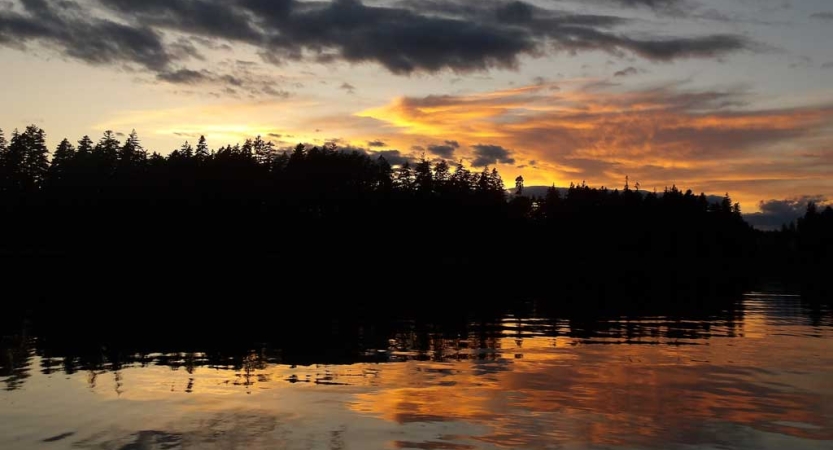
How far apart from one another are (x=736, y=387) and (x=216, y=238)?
133m

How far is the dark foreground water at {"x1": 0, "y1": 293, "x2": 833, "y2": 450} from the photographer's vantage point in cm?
1659

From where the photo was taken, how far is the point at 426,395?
2128 centimetres

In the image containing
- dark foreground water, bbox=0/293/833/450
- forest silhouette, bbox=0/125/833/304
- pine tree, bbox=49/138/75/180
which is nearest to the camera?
dark foreground water, bbox=0/293/833/450

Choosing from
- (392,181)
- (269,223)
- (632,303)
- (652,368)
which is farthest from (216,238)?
(652,368)

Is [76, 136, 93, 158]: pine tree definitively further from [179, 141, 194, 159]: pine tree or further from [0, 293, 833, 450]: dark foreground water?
[0, 293, 833, 450]: dark foreground water

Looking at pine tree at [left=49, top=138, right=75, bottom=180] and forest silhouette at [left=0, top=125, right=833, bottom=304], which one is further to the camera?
pine tree at [left=49, top=138, right=75, bottom=180]

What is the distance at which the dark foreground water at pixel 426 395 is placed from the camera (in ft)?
54.4

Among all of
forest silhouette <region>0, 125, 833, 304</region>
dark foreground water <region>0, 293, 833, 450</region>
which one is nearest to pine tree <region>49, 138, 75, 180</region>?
forest silhouette <region>0, 125, 833, 304</region>

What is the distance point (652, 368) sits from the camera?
27.3m

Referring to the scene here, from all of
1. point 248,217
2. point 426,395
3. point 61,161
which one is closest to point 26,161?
point 61,161

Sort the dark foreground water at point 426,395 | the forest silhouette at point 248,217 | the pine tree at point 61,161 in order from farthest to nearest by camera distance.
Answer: the pine tree at point 61,161
the forest silhouette at point 248,217
the dark foreground water at point 426,395

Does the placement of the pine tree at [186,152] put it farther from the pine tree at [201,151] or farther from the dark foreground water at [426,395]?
the dark foreground water at [426,395]

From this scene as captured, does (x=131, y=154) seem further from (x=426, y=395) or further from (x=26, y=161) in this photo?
Answer: (x=426, y=395)

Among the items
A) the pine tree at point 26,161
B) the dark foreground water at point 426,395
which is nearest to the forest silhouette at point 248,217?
the pine tree at point 26,161
